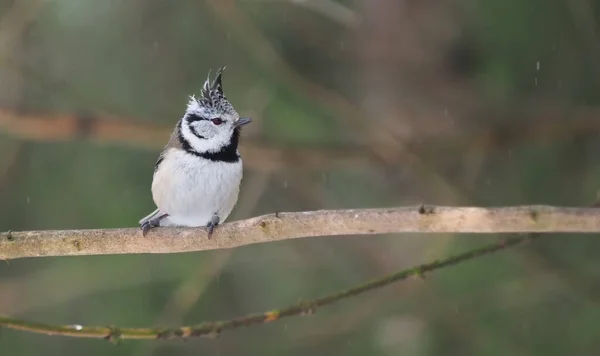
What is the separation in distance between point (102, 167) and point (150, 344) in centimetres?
120

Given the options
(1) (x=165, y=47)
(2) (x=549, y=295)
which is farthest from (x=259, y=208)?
(2) (x=549, y=295)

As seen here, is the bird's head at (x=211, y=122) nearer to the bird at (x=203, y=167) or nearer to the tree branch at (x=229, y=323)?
the bird at (x=203, y=167)

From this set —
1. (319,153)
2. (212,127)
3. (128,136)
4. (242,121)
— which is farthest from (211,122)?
(319,153)

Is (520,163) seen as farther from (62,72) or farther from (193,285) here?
(62,72)

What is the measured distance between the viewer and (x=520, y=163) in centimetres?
450

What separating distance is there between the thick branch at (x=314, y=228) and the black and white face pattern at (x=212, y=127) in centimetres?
72

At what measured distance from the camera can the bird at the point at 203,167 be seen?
3.08 m

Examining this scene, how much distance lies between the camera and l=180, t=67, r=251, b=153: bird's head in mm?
3107

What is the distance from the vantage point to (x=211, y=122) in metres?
3.14

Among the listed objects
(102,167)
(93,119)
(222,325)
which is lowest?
(222,325)

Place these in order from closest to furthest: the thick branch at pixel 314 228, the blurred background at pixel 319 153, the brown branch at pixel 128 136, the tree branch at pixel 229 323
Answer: the thick branch at pixel 314 228 → the tree branch at pixel 229 323 → the brown branch at pixel 128 136 → the blurred background at pixel 319 153

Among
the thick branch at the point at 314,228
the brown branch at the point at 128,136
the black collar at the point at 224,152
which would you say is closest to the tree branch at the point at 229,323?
the thick branch at the point at 314,228

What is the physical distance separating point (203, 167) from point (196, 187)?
0.09 meters

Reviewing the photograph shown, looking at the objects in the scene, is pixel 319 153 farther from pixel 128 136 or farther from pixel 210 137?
pixel 210 137
